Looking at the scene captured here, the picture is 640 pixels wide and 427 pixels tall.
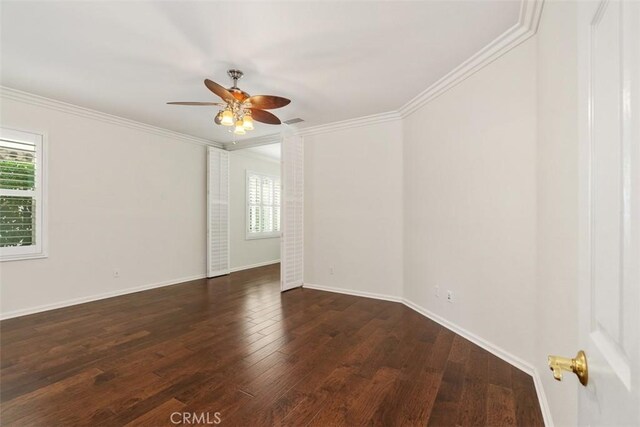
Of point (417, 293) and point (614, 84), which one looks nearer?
point (614, 84)

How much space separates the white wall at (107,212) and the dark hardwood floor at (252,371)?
0.51 m

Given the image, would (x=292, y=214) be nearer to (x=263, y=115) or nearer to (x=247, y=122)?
(x=263, y=115)

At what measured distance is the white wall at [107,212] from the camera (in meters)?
3.51

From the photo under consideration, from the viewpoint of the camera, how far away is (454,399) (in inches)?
73.7

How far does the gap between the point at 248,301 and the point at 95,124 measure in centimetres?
331

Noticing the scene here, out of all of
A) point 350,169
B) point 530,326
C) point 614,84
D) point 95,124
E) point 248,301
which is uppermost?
point 95,124

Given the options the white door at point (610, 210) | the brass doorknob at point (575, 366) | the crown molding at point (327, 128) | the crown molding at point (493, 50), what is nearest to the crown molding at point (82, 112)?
the crown molding at point (327, 128)

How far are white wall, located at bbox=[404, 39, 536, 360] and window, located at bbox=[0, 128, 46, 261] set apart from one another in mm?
4708

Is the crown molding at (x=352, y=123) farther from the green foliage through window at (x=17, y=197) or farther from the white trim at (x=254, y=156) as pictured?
the green foliage through window at (x=17, y=197)

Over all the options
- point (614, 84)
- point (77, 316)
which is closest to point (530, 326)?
point (614, 84)

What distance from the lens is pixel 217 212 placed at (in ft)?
18.3

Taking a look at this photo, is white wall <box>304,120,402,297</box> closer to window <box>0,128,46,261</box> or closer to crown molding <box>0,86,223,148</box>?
crown molding <box>0,86,223,148</box>

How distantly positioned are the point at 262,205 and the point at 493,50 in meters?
5.56

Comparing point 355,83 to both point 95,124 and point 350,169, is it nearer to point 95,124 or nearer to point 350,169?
point 350,169
